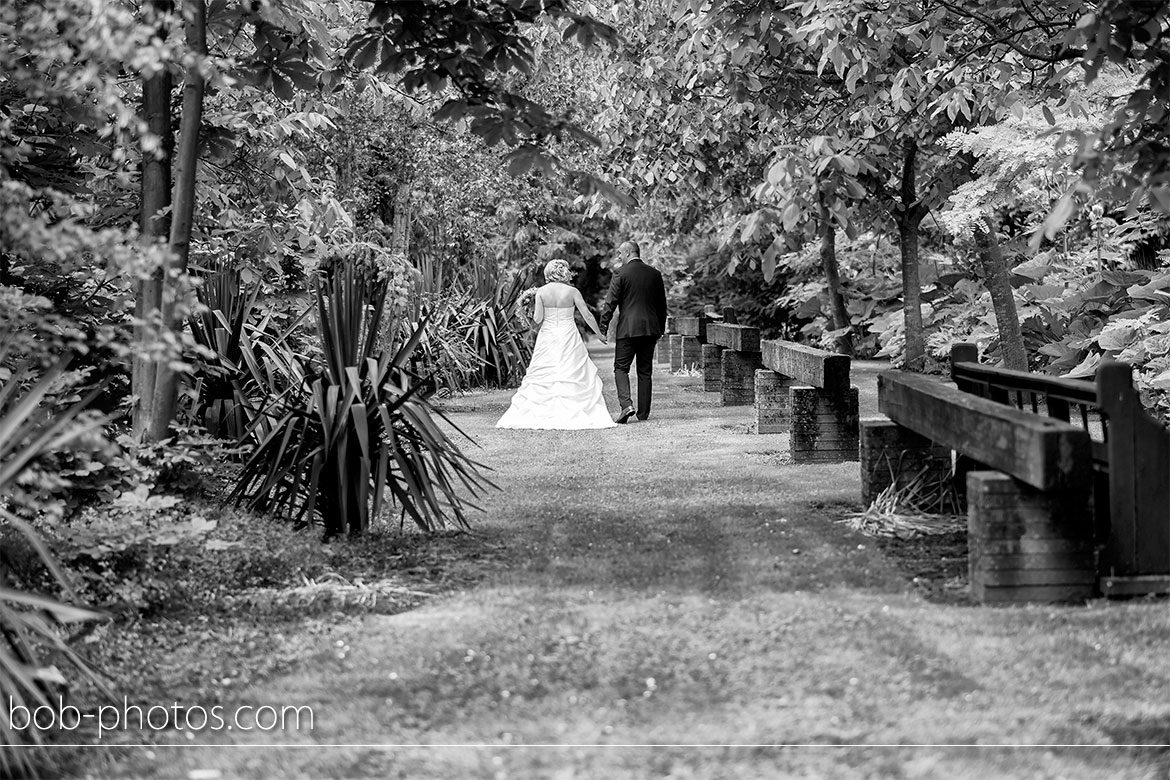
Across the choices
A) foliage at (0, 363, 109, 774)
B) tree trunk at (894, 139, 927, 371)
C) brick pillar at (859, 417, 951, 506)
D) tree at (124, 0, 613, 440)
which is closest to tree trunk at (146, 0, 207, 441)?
tree at (124, 0, 613, 440)

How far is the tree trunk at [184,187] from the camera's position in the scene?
723 centimetres

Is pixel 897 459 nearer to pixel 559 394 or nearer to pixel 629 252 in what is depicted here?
pixel 559 394

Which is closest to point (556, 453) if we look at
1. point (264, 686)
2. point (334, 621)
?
point (334, 621)

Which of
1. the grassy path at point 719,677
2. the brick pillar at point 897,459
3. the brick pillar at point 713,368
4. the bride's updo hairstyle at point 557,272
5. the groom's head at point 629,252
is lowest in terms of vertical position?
the grassy path at point 719,677

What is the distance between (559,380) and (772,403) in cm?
265

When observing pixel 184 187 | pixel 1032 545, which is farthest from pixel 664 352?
pixel 1032 545

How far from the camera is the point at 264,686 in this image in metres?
4.91

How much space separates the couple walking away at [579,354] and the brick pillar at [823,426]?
409 cm

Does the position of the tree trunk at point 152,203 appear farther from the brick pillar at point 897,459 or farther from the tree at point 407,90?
the brick pillar at point 897,459

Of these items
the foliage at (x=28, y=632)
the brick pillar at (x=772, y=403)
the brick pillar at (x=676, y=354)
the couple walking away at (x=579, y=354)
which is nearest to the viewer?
the foliage at (x=28, y=632)

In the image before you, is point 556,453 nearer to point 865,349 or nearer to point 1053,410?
point 1053,410

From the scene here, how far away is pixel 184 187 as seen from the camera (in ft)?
23.8

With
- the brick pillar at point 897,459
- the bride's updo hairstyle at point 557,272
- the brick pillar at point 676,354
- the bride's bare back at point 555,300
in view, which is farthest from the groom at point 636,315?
the brick pillar at point 676,354

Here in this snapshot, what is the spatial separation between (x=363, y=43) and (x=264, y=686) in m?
3.86
